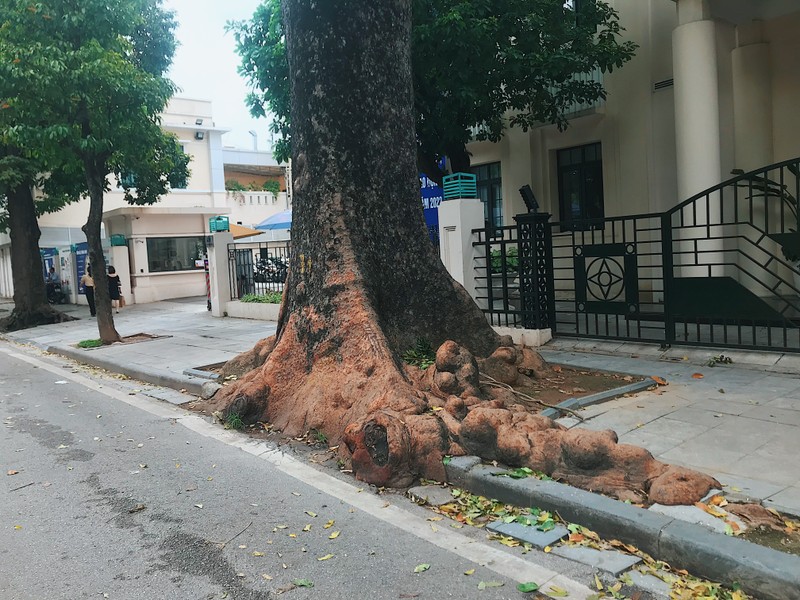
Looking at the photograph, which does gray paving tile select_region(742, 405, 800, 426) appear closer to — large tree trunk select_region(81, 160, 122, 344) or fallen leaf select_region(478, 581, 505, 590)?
fallen leaf select_region(478, 581, 505, 590)

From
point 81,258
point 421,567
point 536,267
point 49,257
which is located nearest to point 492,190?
point 536,267

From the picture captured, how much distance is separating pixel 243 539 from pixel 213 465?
168 centimetres

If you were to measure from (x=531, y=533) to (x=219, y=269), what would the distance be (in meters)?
15.0

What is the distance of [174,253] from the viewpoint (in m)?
26.0

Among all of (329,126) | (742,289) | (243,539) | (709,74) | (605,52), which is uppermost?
(605,52)

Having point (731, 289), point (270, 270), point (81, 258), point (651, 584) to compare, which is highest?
point (81, 258)

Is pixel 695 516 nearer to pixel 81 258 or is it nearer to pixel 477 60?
pixel 477 60

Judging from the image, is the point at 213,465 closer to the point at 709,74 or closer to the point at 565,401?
the point at 565,401

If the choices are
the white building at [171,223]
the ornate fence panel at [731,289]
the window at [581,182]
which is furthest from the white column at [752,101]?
the white building at [171,223]

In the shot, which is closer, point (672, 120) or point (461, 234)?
point (461, 234)

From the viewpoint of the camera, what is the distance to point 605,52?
12.3 m

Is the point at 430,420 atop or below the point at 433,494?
atop

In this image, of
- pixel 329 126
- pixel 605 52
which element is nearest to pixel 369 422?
pixel 329 126

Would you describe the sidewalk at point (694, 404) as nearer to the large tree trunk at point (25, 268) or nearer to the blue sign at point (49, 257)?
the large tree trunk at point (25, 268)
